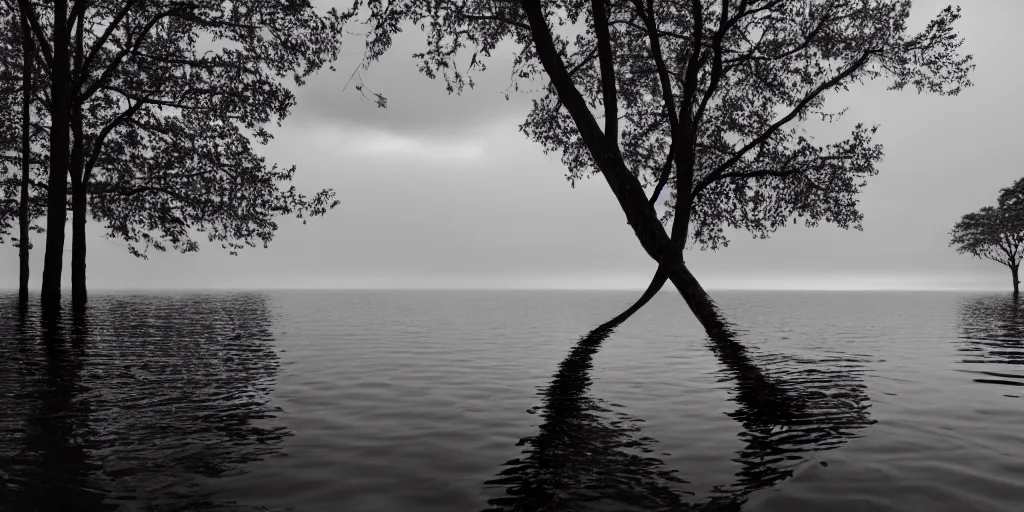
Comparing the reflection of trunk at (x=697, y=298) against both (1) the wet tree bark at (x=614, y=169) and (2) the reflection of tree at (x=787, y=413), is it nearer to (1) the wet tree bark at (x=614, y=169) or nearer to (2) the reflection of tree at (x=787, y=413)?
(1) the wet tree bark at (x=614, y=169)

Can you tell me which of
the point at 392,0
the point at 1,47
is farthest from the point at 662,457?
the point at 1,47

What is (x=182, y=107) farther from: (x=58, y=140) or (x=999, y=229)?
(x=999, y=229)

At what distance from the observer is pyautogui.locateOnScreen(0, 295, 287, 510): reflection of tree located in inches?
240

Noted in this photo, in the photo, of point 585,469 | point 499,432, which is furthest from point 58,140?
point 585,469

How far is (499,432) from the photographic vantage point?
346 inches

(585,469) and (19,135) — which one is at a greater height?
(19,135)

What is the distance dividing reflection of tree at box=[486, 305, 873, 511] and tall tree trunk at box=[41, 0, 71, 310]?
28.5m

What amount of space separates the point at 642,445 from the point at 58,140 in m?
33.7

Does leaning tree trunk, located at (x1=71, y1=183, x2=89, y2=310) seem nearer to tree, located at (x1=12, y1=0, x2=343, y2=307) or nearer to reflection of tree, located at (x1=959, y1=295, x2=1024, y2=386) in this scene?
tree, located at (x1=12, y1=0, x2=343, y2=307)

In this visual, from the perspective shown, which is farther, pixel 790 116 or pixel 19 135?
pixel 19 135

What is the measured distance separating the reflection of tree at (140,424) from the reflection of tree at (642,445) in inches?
122

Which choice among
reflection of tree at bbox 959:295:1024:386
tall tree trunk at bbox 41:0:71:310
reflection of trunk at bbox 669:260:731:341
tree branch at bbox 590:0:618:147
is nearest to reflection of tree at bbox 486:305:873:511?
reflection of tree at bbox 959:295:1024:386

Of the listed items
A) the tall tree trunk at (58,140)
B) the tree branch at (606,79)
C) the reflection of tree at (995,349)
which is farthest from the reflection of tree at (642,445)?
the tall tree trunk at (58,140)

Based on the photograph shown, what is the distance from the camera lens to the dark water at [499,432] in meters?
6.10
